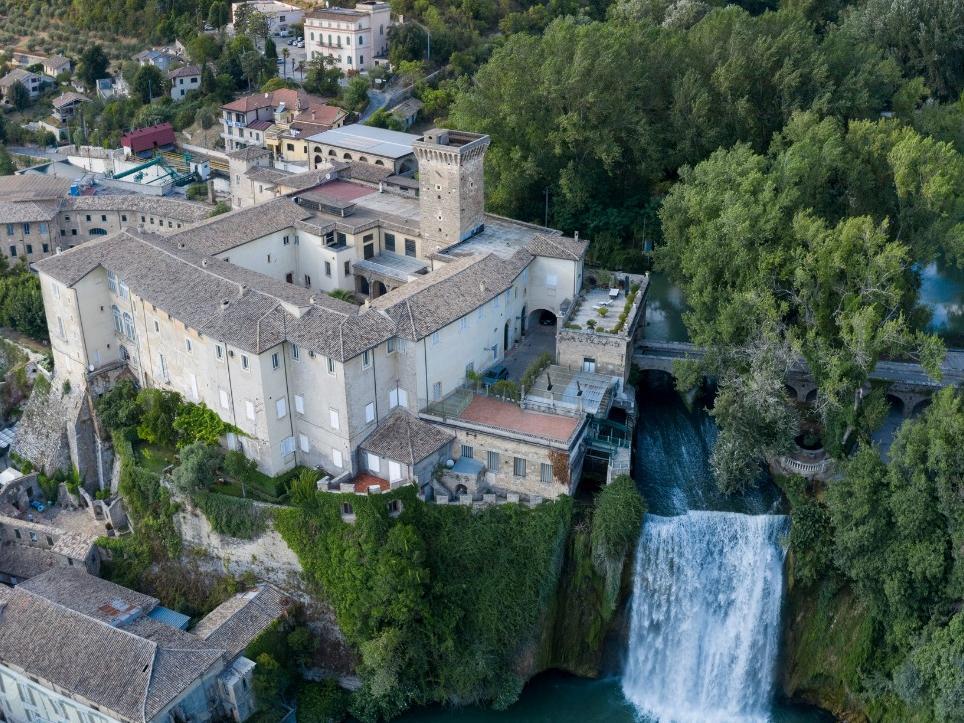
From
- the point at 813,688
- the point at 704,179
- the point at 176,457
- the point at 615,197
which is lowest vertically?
the point at 813,688

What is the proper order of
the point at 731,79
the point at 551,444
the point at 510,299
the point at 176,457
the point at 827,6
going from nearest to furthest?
1. the point at 551,444
2. the point at 176,457
3. the point at 510,299
4. the point at 731,79
5. the point at 827,6

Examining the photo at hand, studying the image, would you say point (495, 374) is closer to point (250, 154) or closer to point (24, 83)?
point (250, 154)

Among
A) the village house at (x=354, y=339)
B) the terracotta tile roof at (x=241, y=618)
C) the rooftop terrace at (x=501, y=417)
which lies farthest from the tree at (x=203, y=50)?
the terracotta tile roof at (x=241, y=618)

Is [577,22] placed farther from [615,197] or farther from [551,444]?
[551,444]

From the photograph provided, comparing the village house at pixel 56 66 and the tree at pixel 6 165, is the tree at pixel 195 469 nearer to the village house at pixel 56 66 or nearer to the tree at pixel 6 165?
the tree at pixel 6 165

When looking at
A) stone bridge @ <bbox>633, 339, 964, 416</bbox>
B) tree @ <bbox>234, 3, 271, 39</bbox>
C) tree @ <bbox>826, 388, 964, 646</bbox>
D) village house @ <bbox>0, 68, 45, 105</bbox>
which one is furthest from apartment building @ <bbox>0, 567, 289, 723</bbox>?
village house @ <bbox>0, 68, 45, 105</bbox>

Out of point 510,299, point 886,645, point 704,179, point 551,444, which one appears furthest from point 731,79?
point 886,645

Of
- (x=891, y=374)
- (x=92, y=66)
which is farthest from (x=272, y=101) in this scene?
(x=891, y=374)
